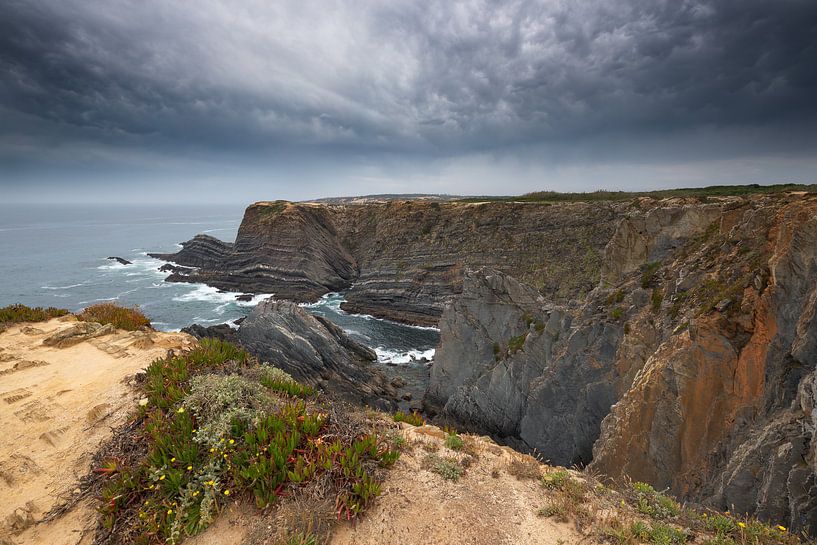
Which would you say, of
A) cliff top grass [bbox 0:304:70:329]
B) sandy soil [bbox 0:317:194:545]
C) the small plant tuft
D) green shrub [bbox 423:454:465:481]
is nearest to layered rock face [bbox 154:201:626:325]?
cliff top grass [bbox 0:304:70:329]

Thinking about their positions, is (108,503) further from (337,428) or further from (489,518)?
(489,518)

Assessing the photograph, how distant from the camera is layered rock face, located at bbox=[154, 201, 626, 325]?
48969 millimetres

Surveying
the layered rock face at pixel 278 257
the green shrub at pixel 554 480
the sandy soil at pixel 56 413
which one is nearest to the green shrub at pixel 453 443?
the green shrub at pixel 554 480

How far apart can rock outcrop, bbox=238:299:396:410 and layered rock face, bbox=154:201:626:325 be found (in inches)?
751

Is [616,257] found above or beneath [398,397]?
above

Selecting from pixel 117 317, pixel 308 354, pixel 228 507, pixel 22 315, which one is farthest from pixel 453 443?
pixel 308 354

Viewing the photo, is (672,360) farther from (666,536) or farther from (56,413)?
(56,413)

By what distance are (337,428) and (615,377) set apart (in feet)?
40.9

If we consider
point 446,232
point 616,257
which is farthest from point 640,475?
point 446,232

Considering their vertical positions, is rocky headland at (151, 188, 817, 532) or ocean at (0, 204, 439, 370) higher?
rocky headland at (151, 188, 817, 532)

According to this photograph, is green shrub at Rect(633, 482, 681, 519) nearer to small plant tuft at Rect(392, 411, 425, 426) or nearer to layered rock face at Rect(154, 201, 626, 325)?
small plant tuft at Rect(392, 411, 425, 426)

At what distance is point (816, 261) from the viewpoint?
27.4 ft

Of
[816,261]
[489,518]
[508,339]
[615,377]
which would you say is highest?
[816,261]

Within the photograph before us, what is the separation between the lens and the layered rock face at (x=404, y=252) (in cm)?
4897
